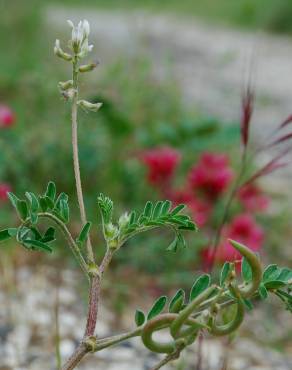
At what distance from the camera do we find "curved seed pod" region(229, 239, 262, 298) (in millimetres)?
844

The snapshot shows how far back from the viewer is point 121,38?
7684 millimetres

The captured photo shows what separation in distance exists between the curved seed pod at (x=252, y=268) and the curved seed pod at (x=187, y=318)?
5 centimetres

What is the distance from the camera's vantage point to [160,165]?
101 inches

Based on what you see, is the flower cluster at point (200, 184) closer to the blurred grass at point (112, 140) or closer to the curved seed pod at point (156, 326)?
the blurred grass at point (112, 140)

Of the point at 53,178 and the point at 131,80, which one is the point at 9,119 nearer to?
the point at 53,178

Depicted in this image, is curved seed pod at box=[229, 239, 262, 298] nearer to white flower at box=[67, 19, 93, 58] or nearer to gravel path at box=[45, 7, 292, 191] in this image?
white flower at box=[67, 19, 93, 58]

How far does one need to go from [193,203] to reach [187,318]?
5.36 feet

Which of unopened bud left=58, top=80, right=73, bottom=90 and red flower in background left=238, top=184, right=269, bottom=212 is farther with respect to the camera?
red flower in background left=238, top=184, right=269, bottom=212

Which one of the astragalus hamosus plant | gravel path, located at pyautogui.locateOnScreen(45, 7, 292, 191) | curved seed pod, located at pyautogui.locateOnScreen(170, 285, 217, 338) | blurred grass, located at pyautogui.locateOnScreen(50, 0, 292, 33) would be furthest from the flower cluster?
blurred grass, located at pyautogui.locateOnScreen(50, 0, 292, 33)

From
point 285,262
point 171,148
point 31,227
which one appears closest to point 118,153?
point 171,148

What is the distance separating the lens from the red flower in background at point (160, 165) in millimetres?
2556

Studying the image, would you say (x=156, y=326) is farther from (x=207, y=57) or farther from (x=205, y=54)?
(x=205, y=54)

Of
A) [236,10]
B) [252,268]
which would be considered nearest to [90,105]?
[252,268]

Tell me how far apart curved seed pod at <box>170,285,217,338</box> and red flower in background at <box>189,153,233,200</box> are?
165 cm
